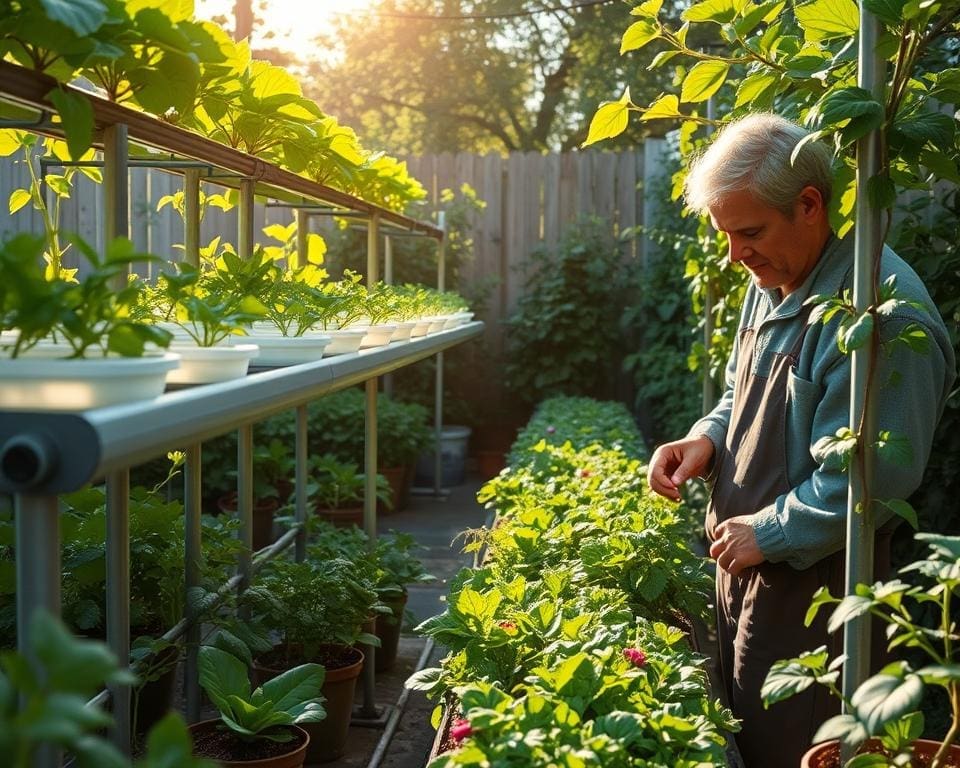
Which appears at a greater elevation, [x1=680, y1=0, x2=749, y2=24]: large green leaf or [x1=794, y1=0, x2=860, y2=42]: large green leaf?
[x1=680, y1=0, x2=749, y2=24]: large green leaf

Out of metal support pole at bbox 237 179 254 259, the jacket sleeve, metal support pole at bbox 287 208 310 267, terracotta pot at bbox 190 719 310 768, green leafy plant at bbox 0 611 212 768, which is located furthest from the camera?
metal support pole at bbox 287 208 310 267

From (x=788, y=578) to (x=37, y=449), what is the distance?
1770 millimetres

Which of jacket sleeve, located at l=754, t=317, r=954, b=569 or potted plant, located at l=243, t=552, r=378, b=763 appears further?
potted plant, located at l=243, t=552, r=378, b=763

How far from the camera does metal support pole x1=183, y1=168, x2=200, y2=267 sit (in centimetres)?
280

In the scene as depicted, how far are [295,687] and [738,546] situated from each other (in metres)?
1.16

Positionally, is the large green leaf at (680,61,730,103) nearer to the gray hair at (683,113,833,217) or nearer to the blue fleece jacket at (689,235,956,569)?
the gray hair at (683,113,833,217)

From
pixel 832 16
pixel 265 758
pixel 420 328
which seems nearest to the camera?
pixel 832 16

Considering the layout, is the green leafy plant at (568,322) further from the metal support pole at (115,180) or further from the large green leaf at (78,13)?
the large green leaf at (78,13)

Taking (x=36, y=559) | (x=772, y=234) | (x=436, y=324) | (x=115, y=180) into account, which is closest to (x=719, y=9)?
(x=772, y=234)

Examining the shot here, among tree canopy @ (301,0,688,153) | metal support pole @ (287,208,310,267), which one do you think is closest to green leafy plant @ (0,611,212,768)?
metal support pole @ (287,208,310,267)

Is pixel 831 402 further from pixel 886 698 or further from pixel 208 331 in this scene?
pixel 208 331

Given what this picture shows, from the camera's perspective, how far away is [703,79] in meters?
2.25

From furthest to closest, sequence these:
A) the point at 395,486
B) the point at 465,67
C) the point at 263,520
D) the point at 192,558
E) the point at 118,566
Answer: the point at 465,67 < the point at 395,486 < the point at 263,520 < the point at 192,558 < the point at 118,566

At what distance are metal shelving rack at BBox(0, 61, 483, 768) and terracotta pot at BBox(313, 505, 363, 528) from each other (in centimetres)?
209
